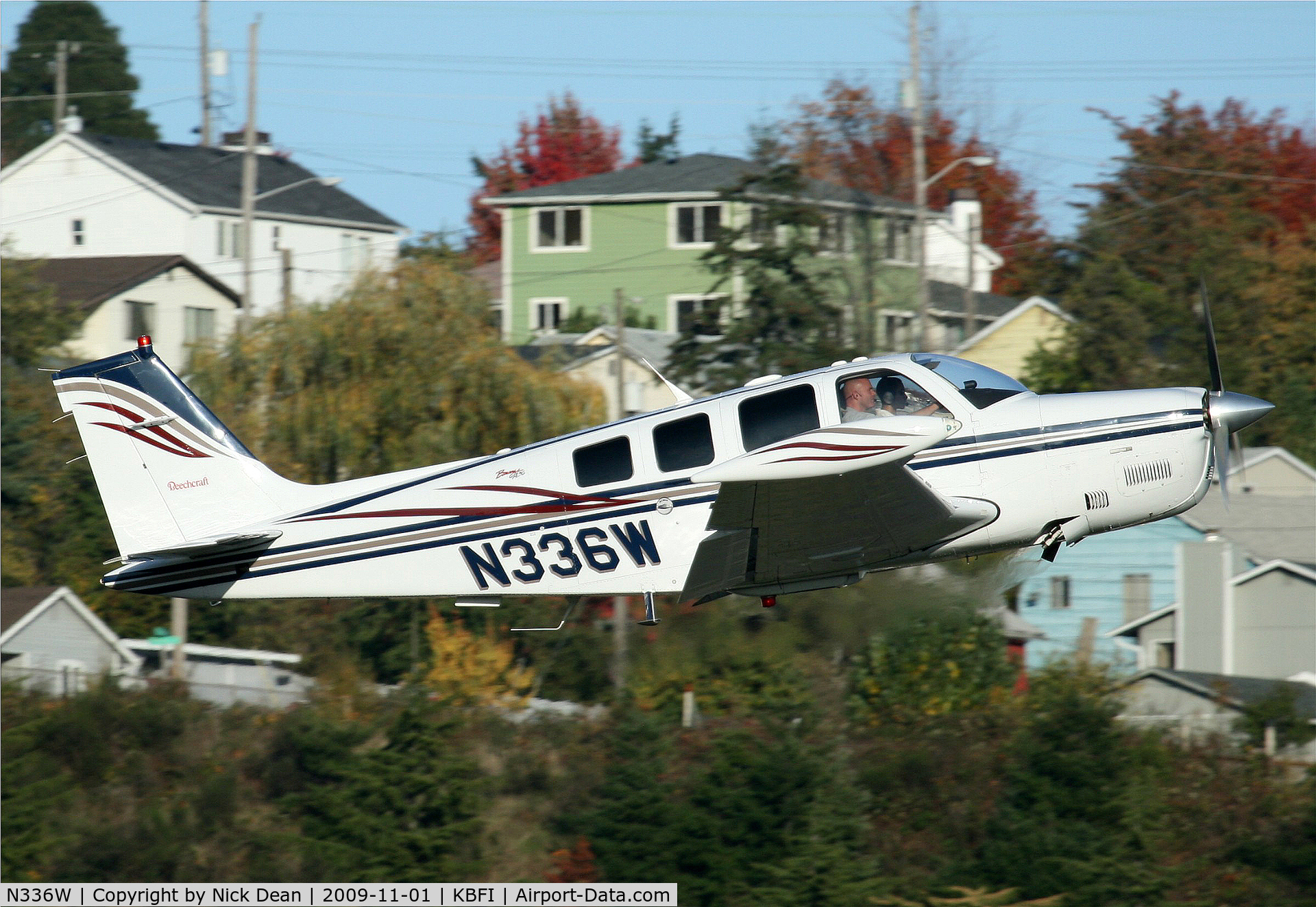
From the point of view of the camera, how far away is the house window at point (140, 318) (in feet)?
129

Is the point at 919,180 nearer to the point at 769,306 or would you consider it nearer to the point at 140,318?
the point at 769,306

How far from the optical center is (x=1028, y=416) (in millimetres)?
9891

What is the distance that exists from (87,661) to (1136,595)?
73.0 feet

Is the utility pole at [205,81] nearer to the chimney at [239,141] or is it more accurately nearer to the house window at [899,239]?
the chimney at [239,141]

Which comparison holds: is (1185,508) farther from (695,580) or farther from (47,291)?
(47,291)

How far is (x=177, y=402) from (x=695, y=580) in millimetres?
4727

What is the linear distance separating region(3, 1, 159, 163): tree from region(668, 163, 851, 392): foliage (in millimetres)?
46331

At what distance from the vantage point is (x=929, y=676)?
2536 centimetres

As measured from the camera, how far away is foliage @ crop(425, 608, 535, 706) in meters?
25.4

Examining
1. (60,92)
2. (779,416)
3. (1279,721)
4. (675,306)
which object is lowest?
(1279,721)

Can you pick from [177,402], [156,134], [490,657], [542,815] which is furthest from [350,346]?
[156,134]

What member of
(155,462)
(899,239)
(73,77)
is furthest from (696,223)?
(73,77)

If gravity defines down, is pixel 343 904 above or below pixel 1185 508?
below

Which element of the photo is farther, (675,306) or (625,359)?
(675,306)
